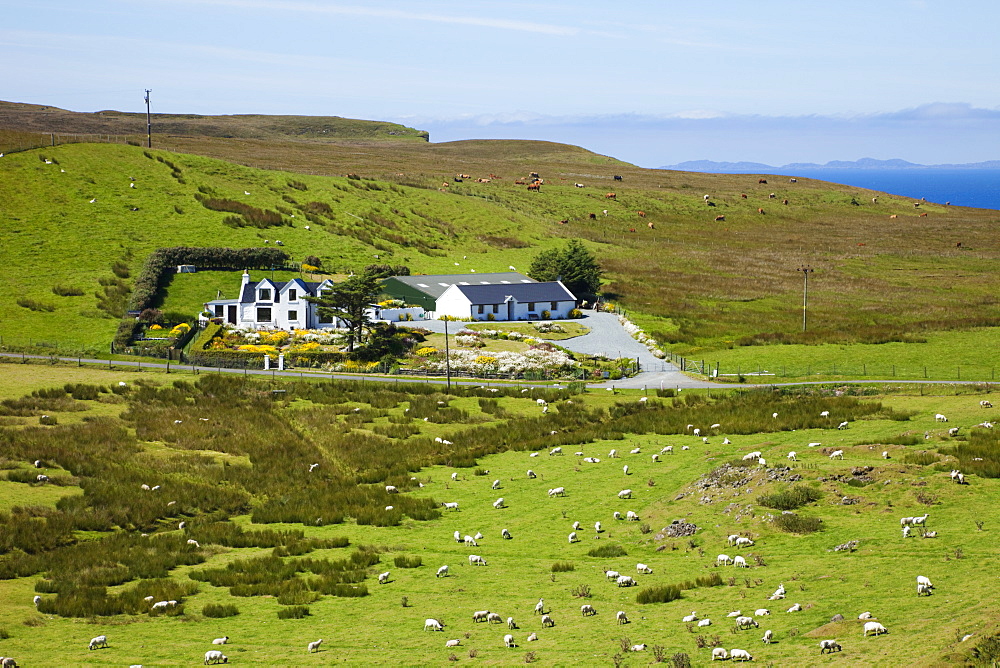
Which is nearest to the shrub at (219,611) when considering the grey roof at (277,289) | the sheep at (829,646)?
the sheep at (829,646)

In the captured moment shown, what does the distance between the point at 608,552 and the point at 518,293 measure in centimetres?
6260

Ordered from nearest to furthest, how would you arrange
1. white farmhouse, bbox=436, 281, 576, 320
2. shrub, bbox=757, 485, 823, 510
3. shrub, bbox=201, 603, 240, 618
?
shrub, bbox=201, 603, 240, 618, shrub, bbox=757, 485, 823, 510, white farmhouse, bbox=436, 281, 576, 320

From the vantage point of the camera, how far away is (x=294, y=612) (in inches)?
991

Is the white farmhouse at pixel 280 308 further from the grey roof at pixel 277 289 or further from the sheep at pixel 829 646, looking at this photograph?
the sheep at pixel 829 646

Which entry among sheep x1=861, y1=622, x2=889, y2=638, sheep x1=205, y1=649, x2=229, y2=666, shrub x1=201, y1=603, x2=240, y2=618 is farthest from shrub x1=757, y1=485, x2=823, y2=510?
sheep x1=205, y1=649, x2=229, y2=666

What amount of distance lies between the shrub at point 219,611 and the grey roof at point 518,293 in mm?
62512

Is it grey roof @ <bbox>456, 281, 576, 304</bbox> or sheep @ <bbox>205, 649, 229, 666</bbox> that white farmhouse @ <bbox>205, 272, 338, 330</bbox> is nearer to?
grey roof @ <bbox>456, 281, 576, 304</bbox>

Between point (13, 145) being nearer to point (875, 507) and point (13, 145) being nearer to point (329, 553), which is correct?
point (329, 553)

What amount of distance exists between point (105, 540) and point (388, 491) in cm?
1097

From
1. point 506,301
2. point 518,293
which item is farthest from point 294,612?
point 518,293

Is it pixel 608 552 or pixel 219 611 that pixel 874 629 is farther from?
pixel 219 611

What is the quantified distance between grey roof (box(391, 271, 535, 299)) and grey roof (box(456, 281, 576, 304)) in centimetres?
241

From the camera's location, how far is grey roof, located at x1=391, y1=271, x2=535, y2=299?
9434 centimetres

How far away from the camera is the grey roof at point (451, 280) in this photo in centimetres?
9434
